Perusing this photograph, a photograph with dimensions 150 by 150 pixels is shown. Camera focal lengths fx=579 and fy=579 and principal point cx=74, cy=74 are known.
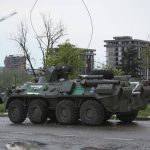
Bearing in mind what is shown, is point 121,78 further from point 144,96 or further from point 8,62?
point 8,62

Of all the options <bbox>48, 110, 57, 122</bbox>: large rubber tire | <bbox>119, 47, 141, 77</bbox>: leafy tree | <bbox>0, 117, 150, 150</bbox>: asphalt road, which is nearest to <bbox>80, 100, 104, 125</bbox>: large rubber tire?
<bbox>0, 117, 150, 150</bbox>: asphalt road

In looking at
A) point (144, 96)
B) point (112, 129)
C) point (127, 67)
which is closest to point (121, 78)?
point (144, 96)

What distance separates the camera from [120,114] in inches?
802

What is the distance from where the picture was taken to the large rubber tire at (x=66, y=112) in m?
19.8

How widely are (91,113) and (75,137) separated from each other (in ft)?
11.7

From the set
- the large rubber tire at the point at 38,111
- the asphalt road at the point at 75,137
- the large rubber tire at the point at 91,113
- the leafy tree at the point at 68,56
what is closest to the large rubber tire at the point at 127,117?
the asphalt road at the point at 75,137

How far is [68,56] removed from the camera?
5419cm

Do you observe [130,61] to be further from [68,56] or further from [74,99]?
[74,99]

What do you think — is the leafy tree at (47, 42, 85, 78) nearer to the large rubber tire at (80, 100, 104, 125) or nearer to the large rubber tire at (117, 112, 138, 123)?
the large rubber tire at (117, 112, 138, 123)

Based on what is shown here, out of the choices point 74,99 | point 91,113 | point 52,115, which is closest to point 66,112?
point 74,99

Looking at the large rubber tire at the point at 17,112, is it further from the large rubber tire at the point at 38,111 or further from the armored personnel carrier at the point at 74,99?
the large rubber tire at the point at 38,111

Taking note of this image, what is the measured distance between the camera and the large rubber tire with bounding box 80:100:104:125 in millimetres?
19078

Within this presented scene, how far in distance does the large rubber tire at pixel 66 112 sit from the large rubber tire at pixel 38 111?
70cm

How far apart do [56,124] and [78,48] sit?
36.5 m
